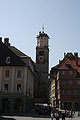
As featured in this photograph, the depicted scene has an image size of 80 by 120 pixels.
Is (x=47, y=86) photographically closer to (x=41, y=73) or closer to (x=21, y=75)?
(x=41, y=73)

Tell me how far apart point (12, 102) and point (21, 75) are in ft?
18.7

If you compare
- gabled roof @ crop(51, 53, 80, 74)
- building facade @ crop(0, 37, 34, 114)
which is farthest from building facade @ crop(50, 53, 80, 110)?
building facade @ crop(0, 37, 34, 114)

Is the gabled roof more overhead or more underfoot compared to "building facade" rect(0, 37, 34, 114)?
more overhead

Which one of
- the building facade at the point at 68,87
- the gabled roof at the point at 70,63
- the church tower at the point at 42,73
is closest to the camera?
the building facade at the point at 68,87

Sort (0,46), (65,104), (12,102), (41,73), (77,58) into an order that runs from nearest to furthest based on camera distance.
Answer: (12,102)
(0,46)
(65,104)
(77,58)
(41,73)

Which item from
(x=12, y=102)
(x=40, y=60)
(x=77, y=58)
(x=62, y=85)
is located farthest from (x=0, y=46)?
(x=40, y=60)

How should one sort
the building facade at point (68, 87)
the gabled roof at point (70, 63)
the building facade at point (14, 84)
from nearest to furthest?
the building facade at point (14, 84) → the building facade at point (68, 87) → the gabled roof at point (70, 63)

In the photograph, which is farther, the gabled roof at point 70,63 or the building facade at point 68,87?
the gabled roof at point 70,63

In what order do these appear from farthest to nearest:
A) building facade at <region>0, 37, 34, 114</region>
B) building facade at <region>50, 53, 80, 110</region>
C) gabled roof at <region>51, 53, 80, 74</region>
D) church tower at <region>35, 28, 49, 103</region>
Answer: church tower at <region>35, 28, 49, 103</region>, gabled roof at <region>51, 53, 80, 74</region>, building facade at <region>50, 53, 80, 110</region>, building facade at <region>0, 37, 34, 114</region>

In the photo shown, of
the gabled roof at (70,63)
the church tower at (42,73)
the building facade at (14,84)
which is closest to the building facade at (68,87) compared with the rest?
the gabled roof at (70,63)

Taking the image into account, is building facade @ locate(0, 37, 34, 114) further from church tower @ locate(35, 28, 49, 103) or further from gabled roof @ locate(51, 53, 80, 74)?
A: church tower @ locate(35, 28, 49, 103)

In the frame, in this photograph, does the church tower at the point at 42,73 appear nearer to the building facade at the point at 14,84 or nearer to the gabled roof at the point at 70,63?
the gabled roof at the point at 70,63

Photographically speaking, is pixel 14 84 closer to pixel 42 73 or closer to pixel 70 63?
pixel 70 63

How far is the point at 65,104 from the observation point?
3187 inches
